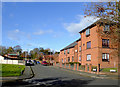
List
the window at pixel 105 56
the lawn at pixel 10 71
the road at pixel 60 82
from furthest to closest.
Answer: the window at pixel 105 56 → the lawn at pixel 10 71 → the road at pixel 60 82

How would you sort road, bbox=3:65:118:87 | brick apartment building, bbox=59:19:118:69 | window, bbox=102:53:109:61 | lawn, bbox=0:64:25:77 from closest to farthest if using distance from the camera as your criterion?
1. road, bbox=3:65:118:87
2. lawn, bbox=0:64:25:77
3. brick apartment building, bbox=59:19:118:69
4. window, bbox=102:53:109:61

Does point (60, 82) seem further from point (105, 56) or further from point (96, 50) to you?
point (105, 56)

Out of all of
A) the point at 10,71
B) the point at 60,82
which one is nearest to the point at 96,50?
the point at 10,71

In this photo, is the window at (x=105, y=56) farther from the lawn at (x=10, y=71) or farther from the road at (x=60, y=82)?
the lawn at (x=10, y=71)

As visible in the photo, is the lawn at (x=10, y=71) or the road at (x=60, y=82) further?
A: the lawn at (x=10, y=71)

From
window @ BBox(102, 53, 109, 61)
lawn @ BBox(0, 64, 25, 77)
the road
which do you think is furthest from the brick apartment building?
lawn @ BBox(0, 64, 25, 77)

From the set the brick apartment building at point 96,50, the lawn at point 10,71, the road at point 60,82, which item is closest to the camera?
the road at point 60,82

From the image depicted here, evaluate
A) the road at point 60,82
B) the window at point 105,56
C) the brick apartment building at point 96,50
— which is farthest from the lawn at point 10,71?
the window at point 105,56

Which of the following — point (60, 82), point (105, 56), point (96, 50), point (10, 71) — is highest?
point (96, 50)

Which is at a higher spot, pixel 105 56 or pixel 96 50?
pixel 96 50

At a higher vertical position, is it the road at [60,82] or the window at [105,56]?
the window at [105,56]

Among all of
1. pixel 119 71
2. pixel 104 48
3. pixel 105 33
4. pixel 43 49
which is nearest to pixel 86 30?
pixel 104 48

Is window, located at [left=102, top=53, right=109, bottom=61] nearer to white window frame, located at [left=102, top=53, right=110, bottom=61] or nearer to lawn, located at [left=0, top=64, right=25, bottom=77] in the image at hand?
white window frame, located at [left=102, top=53, right=110, bottom=61]

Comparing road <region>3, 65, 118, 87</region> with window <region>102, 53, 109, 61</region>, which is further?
window <region>102, 53, 109, 61</region>
